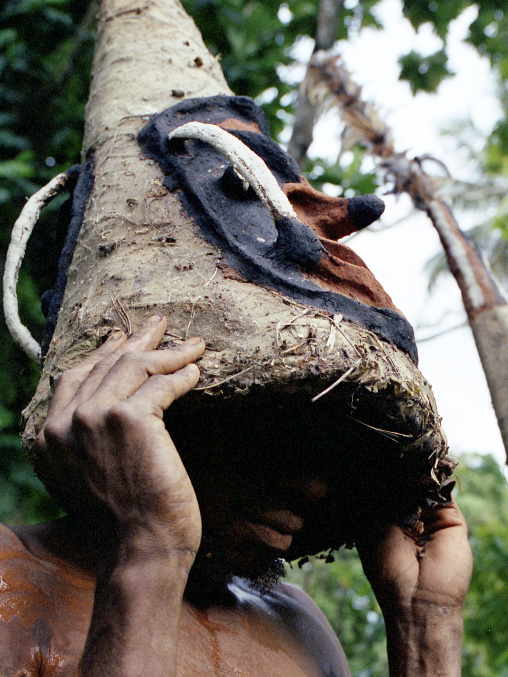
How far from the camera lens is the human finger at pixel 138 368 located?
1.21 meters

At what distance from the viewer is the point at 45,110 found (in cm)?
361

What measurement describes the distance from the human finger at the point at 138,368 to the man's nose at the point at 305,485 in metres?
0.48

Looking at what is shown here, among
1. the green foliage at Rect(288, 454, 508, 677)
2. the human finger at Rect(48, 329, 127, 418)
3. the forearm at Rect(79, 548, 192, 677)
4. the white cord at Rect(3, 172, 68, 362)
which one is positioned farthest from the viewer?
the green foliage at Rect(288, 454, 508, 677)

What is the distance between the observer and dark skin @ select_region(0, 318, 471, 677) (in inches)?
44.0

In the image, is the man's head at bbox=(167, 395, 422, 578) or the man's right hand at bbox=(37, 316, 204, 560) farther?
the man's head at bbox=(167, 395, 422, 578)

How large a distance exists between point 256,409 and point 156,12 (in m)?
1.92

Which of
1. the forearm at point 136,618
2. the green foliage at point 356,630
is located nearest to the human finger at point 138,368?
the forearm at point 136,618

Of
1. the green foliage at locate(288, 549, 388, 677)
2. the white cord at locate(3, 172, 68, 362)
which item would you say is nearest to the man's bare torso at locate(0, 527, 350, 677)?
→ the white cord at locate(3, 172, 68, 362)

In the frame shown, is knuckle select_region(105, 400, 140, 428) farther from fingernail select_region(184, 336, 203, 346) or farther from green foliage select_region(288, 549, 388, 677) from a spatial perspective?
green foliage select_region(288, 549, 388, 677)

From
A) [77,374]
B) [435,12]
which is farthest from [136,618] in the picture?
[435,12]

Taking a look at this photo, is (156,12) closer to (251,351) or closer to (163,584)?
(251,351)

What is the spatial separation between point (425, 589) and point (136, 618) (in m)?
0.99

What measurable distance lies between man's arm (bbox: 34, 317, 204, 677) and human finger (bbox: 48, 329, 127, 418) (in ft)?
0.10

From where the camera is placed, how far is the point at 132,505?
114 centimetres
